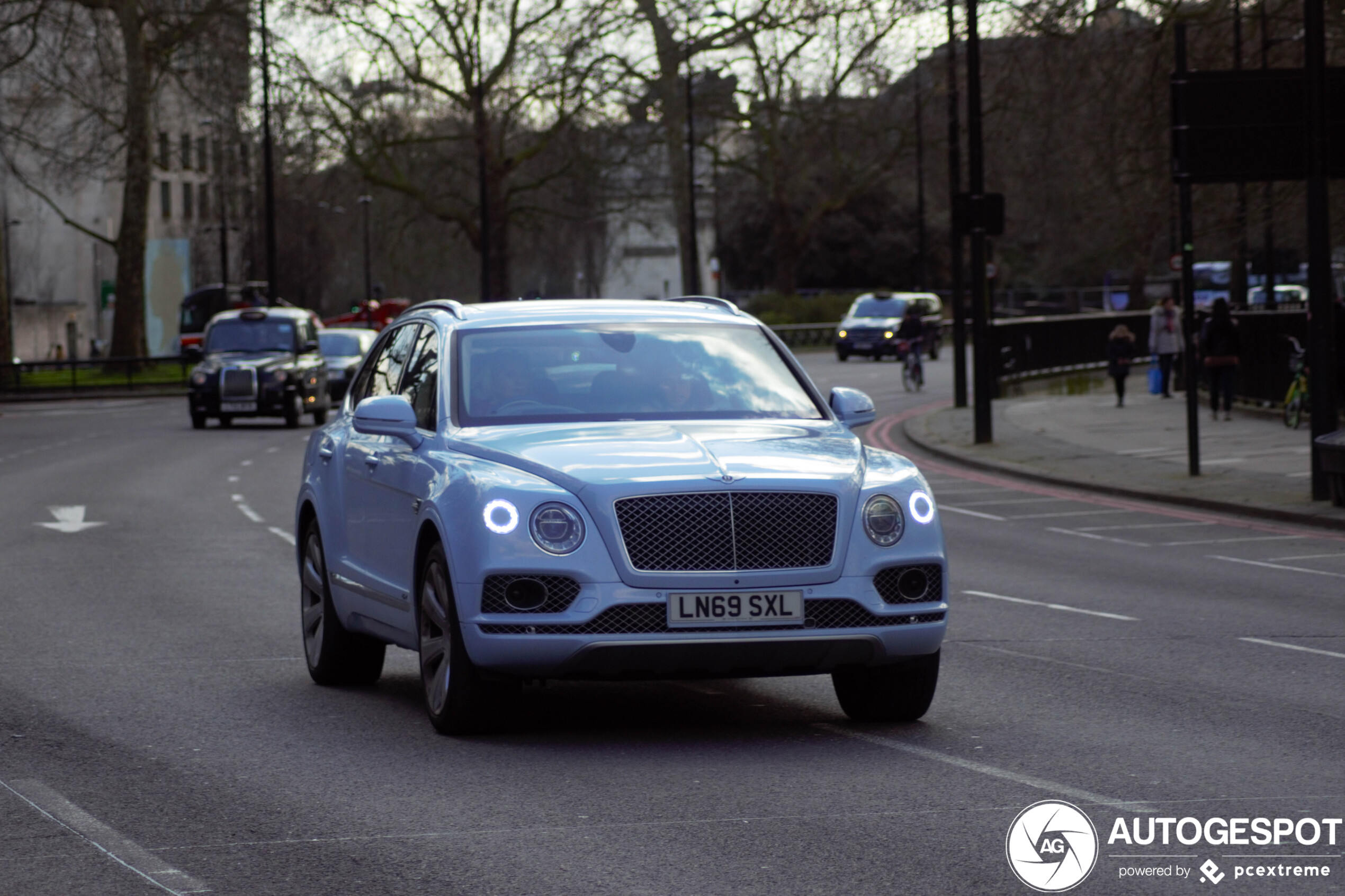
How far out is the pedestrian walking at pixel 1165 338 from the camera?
37031 millimetres

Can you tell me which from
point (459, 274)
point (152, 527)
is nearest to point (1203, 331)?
point (152, 527)

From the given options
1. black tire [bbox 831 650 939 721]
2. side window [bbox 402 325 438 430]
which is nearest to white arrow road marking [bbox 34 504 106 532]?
side window [bbox 402 325 438 430]

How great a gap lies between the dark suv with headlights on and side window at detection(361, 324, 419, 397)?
26.1m

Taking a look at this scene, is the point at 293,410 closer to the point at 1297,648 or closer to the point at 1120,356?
the point at 1120,356

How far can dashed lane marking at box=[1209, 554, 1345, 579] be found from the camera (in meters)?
14.5

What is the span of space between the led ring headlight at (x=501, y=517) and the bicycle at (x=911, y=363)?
3583 cm

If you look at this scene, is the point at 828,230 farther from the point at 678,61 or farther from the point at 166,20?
the point at 166,20

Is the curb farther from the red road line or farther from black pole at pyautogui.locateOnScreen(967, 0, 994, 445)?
black pole at pyautogui.locateOnScreen(967, 0, 994, 445)

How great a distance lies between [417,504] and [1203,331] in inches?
990

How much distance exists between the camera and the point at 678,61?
55.4 meters

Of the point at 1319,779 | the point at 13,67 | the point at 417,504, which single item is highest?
the point at 13,67

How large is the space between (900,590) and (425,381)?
239 cm

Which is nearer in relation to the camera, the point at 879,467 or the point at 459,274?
the point at 879,467

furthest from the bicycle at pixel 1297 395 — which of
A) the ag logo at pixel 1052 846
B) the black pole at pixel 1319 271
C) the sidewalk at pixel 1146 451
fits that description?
the ag logo at pixel 1052 846
